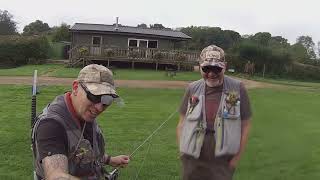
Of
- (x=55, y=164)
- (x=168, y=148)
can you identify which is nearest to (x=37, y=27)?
(x=168, y=148)

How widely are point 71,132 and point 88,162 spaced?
24 centimetres

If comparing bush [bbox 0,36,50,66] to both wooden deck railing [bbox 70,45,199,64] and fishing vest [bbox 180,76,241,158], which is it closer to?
wooden deck railing [bbox 70,45,199,64]

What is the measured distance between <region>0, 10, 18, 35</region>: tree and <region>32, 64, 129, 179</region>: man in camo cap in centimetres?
7086

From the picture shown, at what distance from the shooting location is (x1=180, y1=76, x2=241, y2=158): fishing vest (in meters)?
4.72

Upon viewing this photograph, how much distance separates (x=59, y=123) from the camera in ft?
9.62

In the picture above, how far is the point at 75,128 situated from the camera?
302cm

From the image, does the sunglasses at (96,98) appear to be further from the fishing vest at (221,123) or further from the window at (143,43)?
the window at (143,43)

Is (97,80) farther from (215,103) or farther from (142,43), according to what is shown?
(142,43)

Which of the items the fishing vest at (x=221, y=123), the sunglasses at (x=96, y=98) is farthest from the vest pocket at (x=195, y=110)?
the sunglasses at (x=96, y=98)

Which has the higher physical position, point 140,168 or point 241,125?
point 241,125

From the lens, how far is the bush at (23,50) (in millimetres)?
36656

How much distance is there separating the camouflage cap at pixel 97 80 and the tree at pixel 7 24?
70874 millimetres

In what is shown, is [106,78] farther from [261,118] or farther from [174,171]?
[261,118]

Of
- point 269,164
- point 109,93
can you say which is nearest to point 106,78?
point 109,93
